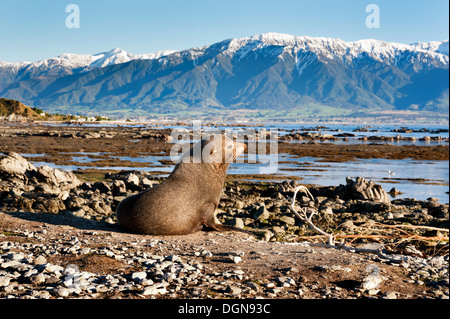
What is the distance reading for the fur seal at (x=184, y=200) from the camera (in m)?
10.5

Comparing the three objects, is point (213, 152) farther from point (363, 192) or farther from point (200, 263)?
point (363, 192)

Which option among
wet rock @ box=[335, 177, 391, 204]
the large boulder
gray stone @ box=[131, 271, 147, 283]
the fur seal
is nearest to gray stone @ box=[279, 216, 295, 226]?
the fur seal

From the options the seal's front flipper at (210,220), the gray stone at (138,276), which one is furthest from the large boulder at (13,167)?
the gray stone at (138,276)

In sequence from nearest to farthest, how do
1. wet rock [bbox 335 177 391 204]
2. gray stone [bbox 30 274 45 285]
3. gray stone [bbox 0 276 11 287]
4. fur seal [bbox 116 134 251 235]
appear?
gray stone [bbox 0 276 11 287] → gray stone [bbox 30 274 45 285] → fur seal [bbox 116 134 251 235] → wet rock [bbox 335 177 391 204]

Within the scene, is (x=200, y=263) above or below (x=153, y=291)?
below

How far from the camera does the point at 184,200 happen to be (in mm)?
10750

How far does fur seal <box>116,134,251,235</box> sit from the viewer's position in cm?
1052

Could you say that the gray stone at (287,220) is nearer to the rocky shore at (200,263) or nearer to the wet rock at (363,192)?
the rocky shore at (200,263)

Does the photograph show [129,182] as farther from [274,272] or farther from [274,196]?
[274,272]

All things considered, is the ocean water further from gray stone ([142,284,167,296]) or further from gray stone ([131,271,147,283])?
gray stone ([142,284,167,296])

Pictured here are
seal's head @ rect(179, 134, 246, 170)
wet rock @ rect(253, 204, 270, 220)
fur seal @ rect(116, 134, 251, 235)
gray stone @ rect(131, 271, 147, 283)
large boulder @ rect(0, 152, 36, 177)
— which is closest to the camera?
gray stone @ rect(131, 271, 147, 283)

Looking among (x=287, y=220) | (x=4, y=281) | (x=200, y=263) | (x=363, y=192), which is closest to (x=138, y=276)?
(x=200, y=263)
